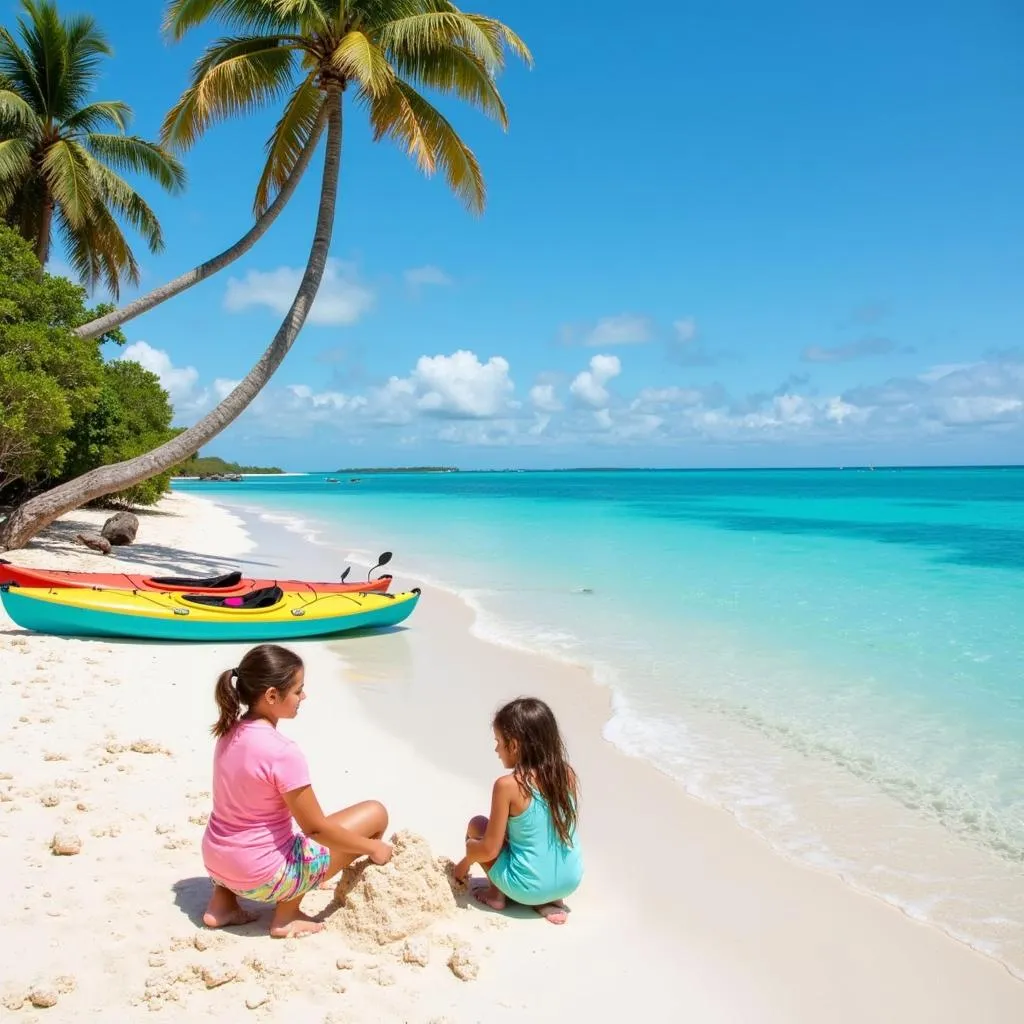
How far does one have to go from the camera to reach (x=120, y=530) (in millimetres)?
14711

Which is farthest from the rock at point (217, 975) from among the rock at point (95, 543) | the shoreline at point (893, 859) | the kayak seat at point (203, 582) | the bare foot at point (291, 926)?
the rock at point (95, 543)

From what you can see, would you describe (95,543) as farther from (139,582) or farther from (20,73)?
(20,73)

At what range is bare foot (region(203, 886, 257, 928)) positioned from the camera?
2902 mm

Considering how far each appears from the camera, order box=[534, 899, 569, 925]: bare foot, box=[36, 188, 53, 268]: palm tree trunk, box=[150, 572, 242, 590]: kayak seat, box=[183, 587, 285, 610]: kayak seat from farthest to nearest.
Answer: box=[36, 188, 53, 268]: palm tree trunk < box=[150, 572, 242, 590]: kayak seat < box=[183, 587, 285, 610]: kayak seat < box=[534, 899, 569, 925]: bare foot

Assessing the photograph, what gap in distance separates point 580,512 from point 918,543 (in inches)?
687

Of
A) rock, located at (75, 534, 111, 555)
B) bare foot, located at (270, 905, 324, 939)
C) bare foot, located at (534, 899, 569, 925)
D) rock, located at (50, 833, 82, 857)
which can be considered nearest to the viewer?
bare foot, located at (270, 905, 324, 939)

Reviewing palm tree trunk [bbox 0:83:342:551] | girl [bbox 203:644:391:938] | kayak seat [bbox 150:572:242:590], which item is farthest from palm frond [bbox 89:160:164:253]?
girl [bbox 203:644:391:938]

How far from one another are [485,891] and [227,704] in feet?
4.53

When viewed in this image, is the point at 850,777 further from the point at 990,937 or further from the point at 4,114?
the point at 4,114

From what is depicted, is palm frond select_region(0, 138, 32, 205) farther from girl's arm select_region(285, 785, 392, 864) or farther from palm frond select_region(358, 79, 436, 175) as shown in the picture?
girl's arm select_region(285, 785, 392, 864)

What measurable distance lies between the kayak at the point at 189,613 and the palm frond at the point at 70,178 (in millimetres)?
10478

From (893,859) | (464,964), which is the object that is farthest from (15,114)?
(893,859)

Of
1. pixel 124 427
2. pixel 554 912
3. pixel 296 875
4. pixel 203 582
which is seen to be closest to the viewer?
pixel 296 875

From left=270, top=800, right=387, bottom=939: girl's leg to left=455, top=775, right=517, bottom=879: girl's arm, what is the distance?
0.39 metres
